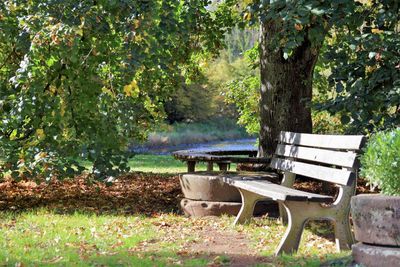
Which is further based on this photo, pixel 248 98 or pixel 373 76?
pixel 248 98

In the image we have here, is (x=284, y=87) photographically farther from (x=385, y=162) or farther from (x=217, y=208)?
(x=385, y=162)

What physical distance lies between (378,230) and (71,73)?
585 cm

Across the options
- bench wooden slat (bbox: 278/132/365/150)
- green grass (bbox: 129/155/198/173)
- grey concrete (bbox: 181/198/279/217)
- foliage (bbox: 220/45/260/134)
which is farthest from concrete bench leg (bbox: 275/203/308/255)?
foliage (bbox: 220/45/260/134)

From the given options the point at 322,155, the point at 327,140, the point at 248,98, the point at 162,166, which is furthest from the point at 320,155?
the point at 162,166

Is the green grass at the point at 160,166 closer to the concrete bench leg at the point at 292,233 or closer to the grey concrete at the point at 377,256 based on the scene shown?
the concrete bench leg at the point at 292,233

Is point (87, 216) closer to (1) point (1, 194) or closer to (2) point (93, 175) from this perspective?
(2) point (93, 175)

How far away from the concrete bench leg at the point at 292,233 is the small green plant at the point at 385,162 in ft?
4.23

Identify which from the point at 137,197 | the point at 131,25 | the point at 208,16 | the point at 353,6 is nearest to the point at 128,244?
the point at 131,25

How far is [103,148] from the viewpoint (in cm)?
956

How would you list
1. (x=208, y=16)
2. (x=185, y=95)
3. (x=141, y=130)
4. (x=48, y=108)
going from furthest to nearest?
1. (x=185, y=95)
2. (x=141, y=130)
3. (x=208, y=16)
4. (x=48, y=108)

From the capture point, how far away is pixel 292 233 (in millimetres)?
6391

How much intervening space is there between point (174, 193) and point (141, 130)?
598 cm

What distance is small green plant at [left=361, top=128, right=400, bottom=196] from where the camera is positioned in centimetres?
498

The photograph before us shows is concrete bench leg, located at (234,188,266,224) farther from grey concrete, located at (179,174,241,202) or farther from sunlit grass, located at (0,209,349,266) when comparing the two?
grey concrete, located at (179,174,241,202)
